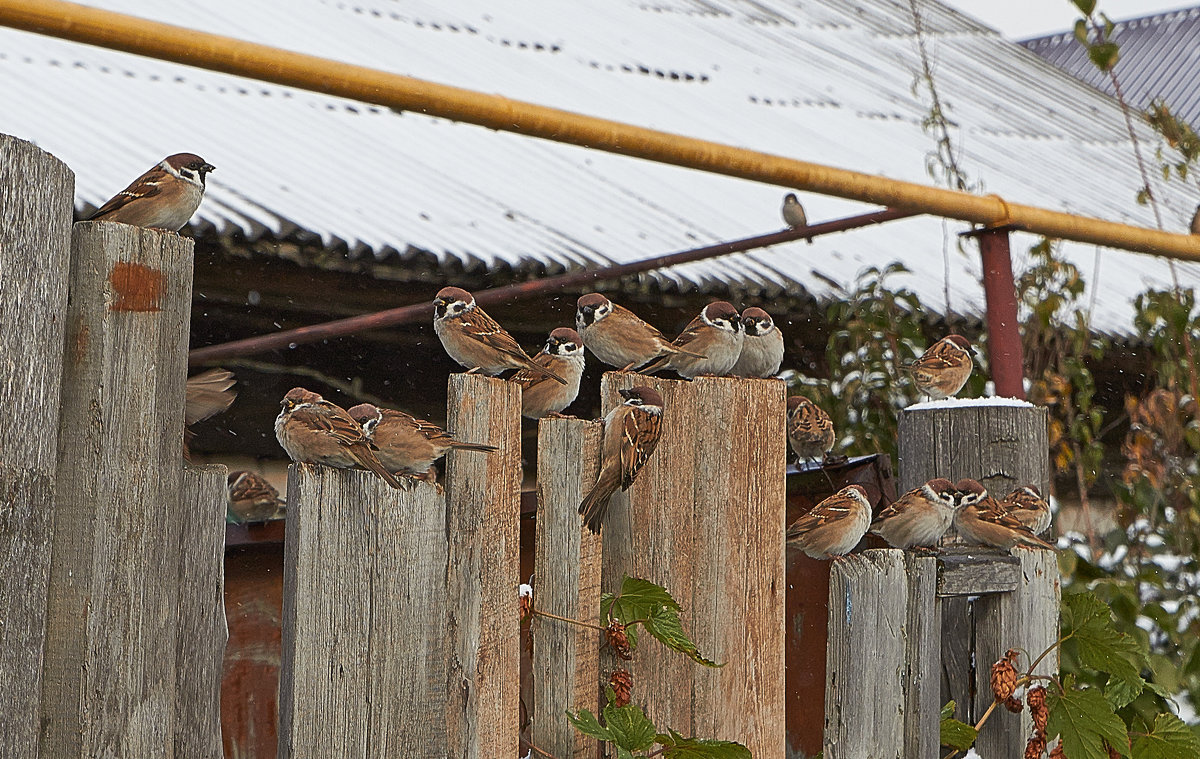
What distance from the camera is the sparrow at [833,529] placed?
3264 millimetres

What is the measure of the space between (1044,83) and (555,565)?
12.0 m

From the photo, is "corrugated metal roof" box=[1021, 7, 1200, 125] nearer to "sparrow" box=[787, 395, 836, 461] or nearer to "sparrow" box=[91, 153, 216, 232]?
"sparrow" box=[787, 395, 836, 461]

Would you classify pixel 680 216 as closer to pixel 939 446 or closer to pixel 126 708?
pixel 939 446

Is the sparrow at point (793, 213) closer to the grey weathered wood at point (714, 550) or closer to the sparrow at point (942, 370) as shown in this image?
the sparrow at point (942, 370)

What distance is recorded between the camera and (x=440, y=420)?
671 centimetres

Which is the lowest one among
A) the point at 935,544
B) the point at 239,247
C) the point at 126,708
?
the point at 239,247

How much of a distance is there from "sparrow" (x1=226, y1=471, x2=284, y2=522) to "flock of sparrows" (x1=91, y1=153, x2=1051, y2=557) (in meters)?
1.81

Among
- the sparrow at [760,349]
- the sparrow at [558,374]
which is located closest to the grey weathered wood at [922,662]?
the sparrow at [760,349]

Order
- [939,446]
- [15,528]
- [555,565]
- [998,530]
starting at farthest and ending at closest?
[939,446]
[998,530]
[555,565]
[15,528]


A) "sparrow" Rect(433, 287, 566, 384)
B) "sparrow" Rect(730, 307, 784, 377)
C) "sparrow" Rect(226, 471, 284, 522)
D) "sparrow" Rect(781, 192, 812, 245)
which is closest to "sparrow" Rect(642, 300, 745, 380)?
"sparrow" Rect(730, 307, 784, 377)

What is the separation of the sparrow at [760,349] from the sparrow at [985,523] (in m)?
0.62

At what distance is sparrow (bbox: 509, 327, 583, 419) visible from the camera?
10.3ft

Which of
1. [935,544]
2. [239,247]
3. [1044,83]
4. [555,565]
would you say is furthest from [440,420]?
[1044,83]

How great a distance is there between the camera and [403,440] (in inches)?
102
